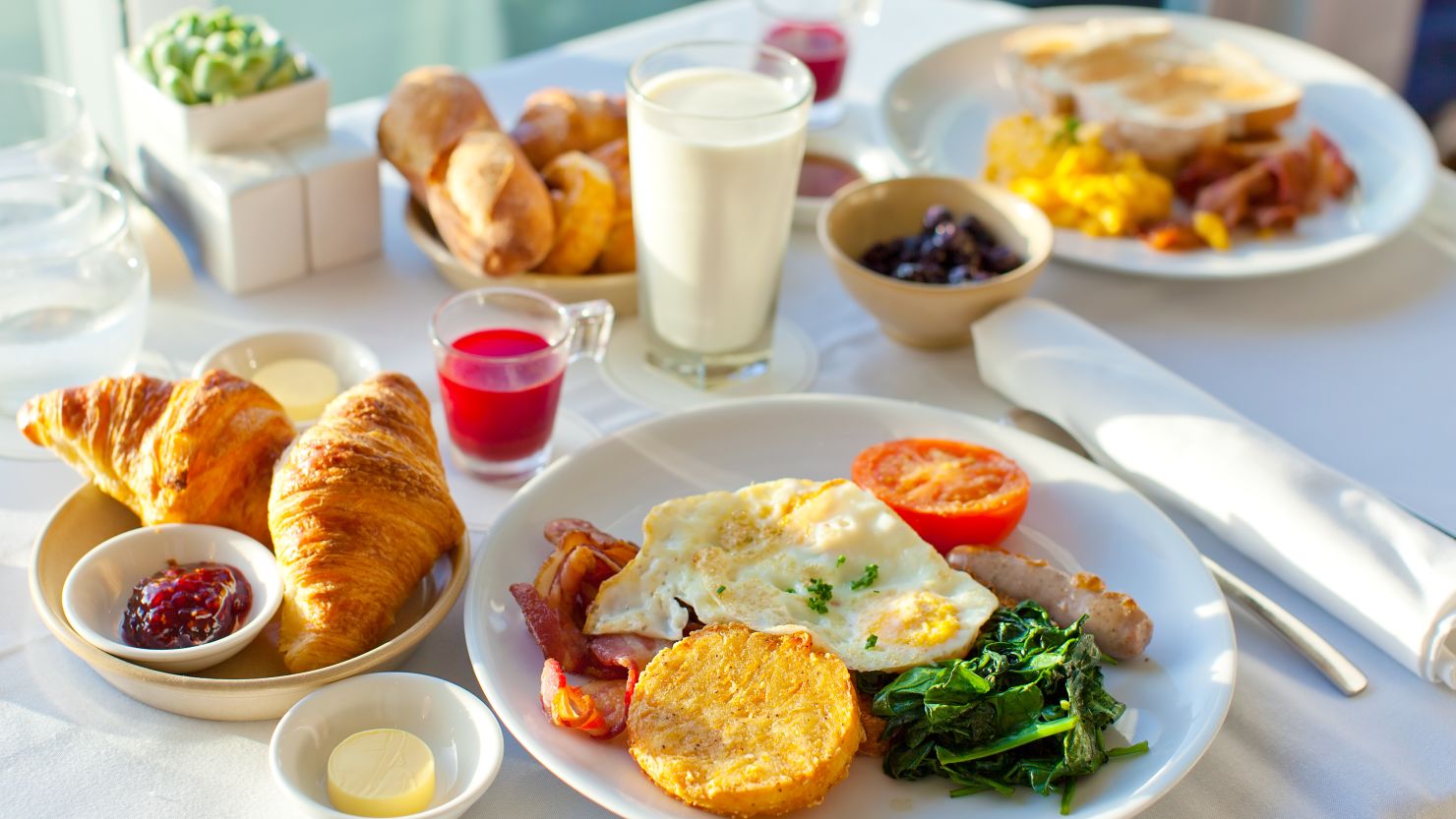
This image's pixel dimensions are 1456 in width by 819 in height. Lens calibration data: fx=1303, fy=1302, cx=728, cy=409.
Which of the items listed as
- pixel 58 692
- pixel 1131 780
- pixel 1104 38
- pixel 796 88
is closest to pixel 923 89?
pixel 1104 38

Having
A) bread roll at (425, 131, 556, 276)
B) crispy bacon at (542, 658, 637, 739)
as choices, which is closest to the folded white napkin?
bread roll at (425, 131, 556, 276)

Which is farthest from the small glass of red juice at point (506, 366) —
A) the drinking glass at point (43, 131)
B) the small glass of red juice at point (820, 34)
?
the small glass of red juice at point (820, 34)

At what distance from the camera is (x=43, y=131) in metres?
2.17

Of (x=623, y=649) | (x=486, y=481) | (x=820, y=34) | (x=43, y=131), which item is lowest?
(x=486, y=481)

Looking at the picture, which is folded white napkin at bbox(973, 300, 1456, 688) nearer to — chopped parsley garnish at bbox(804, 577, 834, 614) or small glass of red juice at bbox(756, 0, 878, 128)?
chopped parsley garnish at bbox(804, 577, 834, 614)

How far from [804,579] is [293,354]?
2.82 ft

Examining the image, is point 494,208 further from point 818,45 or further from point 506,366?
point 818,45

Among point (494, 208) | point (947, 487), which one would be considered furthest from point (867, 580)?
point (494, 208)

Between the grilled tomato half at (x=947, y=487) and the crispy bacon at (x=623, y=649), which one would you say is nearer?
the crispy bacon at (x=623, y=649)

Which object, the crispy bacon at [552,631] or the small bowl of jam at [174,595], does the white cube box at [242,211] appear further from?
the crispy bacon at [552,631]

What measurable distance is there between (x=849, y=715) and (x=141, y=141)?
167 centimetres

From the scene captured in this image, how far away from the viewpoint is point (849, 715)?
4.17 ft

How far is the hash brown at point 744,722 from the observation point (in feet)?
3.99

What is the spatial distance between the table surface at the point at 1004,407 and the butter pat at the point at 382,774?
104mm
